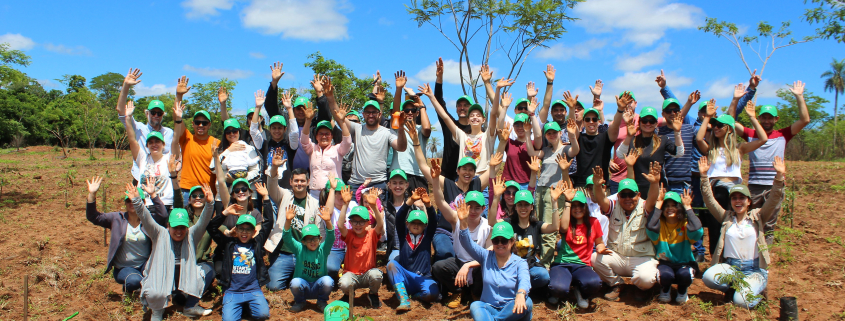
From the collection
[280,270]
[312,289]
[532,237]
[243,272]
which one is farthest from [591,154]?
[243,272]

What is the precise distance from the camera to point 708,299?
5.82 m

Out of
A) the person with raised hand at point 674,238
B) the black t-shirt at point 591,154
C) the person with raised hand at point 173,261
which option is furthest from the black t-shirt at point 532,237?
the person with raised hand at point 173,261

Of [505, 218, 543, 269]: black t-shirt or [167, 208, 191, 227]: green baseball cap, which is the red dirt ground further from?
[167, 208, 191, 227]: green baseball cap

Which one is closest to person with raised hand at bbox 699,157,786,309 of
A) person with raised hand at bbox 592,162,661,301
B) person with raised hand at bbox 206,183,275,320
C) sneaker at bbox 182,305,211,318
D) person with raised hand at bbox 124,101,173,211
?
person with raised hand at bbox 592,162,661,301

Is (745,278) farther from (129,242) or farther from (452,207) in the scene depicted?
(129,242)

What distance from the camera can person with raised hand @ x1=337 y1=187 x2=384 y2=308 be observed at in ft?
19.0

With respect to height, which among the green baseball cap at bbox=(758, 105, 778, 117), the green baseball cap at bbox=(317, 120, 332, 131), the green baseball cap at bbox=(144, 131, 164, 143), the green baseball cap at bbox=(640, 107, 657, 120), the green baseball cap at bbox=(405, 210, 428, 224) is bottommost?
the green baseball cap at bbox=(405, 210, 428, 224)

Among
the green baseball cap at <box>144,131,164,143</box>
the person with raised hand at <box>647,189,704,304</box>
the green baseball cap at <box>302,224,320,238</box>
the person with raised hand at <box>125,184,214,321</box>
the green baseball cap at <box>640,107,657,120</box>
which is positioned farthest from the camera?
the green baseball cap at <box>640,107,657,120</box>

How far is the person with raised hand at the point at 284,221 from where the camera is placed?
627 centimetres

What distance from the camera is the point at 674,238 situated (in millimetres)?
5766

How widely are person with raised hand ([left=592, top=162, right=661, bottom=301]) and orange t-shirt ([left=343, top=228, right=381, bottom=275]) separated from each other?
2.62 meters

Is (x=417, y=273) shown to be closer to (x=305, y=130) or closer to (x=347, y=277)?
(x=347, y=277)

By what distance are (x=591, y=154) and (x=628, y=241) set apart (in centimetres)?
150

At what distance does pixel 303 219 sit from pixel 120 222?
204cm
